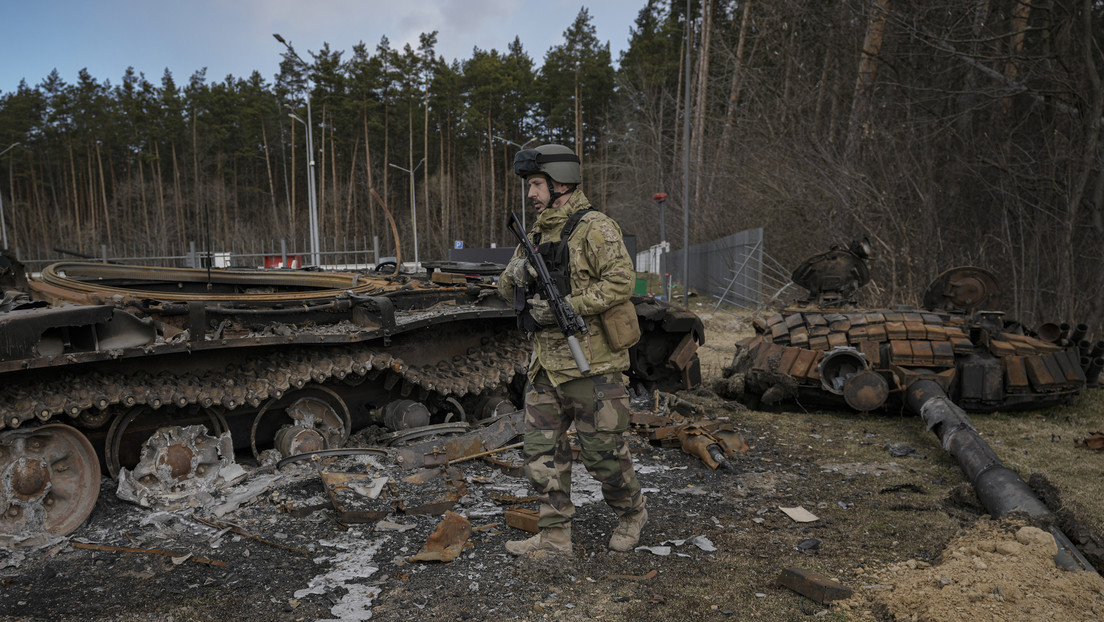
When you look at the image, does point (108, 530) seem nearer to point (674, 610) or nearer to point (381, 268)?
point (674, 610)

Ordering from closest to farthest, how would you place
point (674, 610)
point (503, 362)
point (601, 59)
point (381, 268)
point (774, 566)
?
point (674, 610) → point (774, 566) → point (503, 362) → point (381, 268) → point (601, 59)

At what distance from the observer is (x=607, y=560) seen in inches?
144

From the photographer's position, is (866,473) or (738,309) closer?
(866,473)

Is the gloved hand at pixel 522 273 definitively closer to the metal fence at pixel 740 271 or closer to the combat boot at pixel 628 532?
the combat boot at pixel 628 532

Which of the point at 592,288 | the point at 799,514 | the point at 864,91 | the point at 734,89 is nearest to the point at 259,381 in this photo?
the point at 592,288

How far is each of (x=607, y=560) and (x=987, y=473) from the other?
2347mm

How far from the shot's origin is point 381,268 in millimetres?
8367

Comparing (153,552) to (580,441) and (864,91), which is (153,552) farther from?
(864,91)

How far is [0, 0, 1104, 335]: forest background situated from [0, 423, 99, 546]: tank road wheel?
7.48m

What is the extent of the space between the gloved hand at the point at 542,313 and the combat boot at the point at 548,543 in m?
1.03

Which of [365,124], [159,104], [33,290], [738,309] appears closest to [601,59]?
[365,124]

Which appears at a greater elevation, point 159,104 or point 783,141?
point 159,104

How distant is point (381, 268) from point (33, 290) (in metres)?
3.58

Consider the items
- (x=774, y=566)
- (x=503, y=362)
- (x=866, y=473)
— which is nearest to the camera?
(x=774, y=566)
